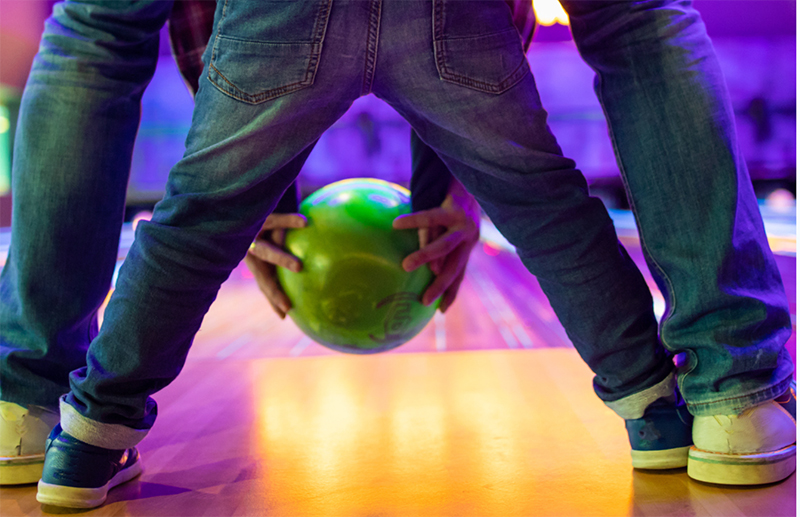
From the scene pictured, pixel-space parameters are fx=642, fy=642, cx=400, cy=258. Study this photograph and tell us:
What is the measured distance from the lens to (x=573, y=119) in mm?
8938

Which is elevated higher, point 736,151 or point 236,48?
point 236,48

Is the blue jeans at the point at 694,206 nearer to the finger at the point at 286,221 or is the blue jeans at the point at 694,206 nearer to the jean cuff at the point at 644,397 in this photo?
the jean cuff at the point at 644,397

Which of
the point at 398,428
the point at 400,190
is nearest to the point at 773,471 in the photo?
the point at 398,428

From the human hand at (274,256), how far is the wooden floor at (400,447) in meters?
0.20

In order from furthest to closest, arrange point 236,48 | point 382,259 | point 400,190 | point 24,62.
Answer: point 24,62
point 400,190
point 382,259
point 236,48

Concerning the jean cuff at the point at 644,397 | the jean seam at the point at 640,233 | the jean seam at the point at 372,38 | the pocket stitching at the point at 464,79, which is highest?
the jean seam at the point at 372,38

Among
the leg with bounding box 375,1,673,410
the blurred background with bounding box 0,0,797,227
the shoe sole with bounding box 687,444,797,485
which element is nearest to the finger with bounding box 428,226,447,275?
the leg with bounding box 375,1,673,410

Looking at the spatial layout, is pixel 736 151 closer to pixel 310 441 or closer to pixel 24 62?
pixel 310 441

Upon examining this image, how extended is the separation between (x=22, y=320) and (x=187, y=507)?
0.35 m

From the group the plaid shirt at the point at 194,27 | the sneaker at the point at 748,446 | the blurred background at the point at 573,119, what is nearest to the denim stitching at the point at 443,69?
the plaid shirt at the point at 194,27

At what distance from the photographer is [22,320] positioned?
87 cm

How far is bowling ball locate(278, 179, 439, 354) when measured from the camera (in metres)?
1.13

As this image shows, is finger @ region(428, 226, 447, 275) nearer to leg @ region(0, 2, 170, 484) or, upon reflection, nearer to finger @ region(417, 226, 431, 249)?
finger @ region(417, 226, 431, 249)

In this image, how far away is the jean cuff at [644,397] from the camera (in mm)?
804
